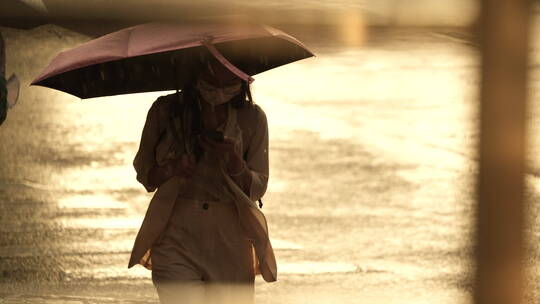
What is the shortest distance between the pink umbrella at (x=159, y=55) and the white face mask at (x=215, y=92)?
3.2 inches

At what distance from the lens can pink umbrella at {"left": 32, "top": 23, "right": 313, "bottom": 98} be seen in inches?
119

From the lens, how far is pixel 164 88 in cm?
338

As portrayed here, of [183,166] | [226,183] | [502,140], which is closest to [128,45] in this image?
[183,166]

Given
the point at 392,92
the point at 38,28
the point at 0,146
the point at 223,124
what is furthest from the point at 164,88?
the point at 38,28

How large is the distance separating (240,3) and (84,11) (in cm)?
49

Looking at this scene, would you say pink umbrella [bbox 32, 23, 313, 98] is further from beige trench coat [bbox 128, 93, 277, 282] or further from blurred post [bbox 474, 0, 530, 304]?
blurred post [bbox 474, 0, 530, 304]

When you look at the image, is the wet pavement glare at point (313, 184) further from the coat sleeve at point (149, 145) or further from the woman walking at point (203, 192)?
the coat sleeve at point (149, 145)

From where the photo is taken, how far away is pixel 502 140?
257 cm

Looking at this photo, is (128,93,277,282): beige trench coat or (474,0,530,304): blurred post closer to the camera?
(474,0,530,304): blurred post

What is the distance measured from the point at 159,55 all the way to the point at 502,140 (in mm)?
1120

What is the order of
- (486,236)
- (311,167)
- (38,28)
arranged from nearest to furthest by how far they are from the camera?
(486,236), (311,167), (38,28)

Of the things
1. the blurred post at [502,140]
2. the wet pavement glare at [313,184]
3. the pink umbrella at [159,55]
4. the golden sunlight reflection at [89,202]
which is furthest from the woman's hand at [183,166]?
the golden sunlight reflection at [89,202]

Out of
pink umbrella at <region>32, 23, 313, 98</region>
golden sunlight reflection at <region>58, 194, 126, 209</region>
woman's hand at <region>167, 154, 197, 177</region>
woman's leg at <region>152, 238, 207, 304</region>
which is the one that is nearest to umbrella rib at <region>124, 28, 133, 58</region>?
pink umbrella at <region>32, 23, 313, 98</region>

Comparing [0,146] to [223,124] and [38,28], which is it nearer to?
[38,28]
